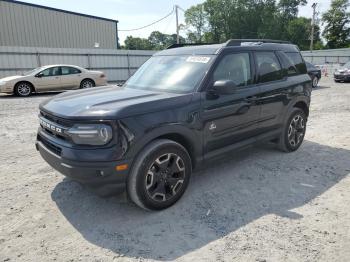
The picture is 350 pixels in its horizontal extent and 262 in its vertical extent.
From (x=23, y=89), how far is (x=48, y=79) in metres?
1.13

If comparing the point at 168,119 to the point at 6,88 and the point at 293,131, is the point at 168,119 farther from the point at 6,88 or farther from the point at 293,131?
the point at 6,88

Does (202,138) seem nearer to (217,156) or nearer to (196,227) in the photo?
(217,156)

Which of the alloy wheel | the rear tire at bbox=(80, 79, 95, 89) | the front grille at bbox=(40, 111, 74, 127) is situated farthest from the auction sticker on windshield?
the rear tire at bbox=(80, 79, 95, 89)

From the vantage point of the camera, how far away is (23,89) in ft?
44.0

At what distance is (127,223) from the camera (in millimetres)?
3354

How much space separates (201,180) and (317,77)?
14548mm

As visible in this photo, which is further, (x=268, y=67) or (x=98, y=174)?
(x=268, y=67)

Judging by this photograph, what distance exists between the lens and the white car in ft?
43.3

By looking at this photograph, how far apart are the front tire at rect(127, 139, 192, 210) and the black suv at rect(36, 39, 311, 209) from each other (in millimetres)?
11

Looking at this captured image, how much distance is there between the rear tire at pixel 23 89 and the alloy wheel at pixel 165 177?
1186 centimetres

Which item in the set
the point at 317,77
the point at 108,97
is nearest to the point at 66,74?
the point at 108,97

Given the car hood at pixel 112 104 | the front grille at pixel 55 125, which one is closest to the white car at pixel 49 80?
the car hood at pixel 112 104

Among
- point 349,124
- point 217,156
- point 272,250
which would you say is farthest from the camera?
point 349,124

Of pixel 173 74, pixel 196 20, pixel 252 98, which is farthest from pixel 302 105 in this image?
pixel 196 20
